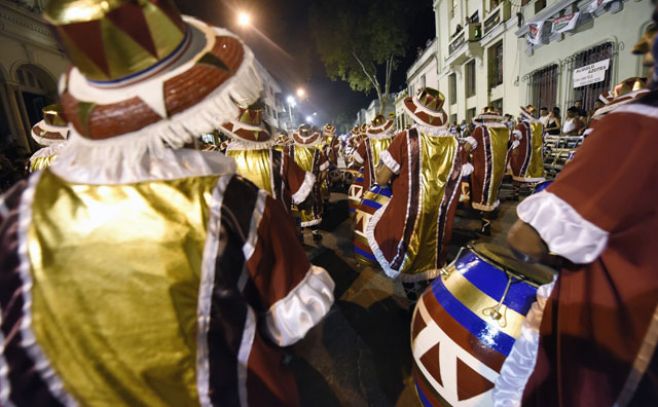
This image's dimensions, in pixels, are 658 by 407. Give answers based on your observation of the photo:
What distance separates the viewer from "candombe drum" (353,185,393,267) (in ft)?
11.4

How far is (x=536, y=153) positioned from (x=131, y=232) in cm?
797

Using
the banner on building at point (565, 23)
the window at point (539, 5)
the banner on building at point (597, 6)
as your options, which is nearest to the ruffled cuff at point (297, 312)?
the banner on building at point (597, 6)

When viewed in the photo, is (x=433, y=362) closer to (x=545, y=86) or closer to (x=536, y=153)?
(x=536, y=153)

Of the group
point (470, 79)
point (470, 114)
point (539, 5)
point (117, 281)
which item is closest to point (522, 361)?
point (117, 281)

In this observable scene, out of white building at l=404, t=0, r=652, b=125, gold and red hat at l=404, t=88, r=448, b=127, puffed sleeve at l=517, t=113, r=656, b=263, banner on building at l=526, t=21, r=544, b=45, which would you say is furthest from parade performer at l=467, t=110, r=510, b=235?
banner on building at l=526, t=21, r=544, b=45

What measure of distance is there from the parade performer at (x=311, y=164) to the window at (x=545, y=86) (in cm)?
923

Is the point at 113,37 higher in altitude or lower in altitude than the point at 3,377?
higher

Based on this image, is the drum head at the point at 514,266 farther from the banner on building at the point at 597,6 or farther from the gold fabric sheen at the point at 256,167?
the banner on building at the point at 597,6

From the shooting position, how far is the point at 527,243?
3.77 ft

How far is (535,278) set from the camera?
5.07ft

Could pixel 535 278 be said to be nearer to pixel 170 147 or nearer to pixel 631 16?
pixel 170 147

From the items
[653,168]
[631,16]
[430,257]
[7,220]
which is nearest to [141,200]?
[7,220]

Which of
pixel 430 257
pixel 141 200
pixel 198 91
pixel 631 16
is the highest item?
pixel 631 16

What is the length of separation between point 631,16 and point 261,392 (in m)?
11.4
